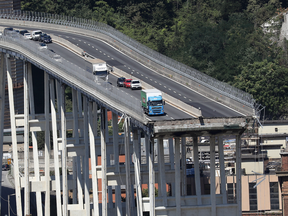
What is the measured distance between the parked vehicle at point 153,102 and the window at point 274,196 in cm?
2511

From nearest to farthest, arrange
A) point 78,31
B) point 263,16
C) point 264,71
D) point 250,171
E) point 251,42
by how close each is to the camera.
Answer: point 250,171 < point 78,31 < point 264,71 < point 251,42 < point 263,16

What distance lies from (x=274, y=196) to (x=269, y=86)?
4950 cm

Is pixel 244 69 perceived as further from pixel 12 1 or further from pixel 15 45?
pixel 15 45

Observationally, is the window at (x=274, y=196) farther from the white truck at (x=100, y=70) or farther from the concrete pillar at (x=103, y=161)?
the white truck at (x=100, y=70)

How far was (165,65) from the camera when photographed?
112125 mm

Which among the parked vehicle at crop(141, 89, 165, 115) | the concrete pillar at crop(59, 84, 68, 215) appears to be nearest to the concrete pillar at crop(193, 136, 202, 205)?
the parked vehicle at crop(141, 89, 165, 115)

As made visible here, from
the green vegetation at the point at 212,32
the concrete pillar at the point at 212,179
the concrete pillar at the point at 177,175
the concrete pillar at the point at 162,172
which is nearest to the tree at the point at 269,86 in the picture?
the green vegetation at the point at 212,32

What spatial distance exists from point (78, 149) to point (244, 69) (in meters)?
61.0

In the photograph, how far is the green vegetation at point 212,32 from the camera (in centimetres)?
→ 14875

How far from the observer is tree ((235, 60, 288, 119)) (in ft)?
481

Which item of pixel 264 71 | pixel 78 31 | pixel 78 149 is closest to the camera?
pixel 78 149

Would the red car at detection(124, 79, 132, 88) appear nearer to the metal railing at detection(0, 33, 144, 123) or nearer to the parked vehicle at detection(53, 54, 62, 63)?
the metal railing at detection(0, 33, 144, 123)

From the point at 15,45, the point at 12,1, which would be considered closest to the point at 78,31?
the point at 12,1

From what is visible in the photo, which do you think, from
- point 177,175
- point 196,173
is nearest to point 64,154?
point 177,175
